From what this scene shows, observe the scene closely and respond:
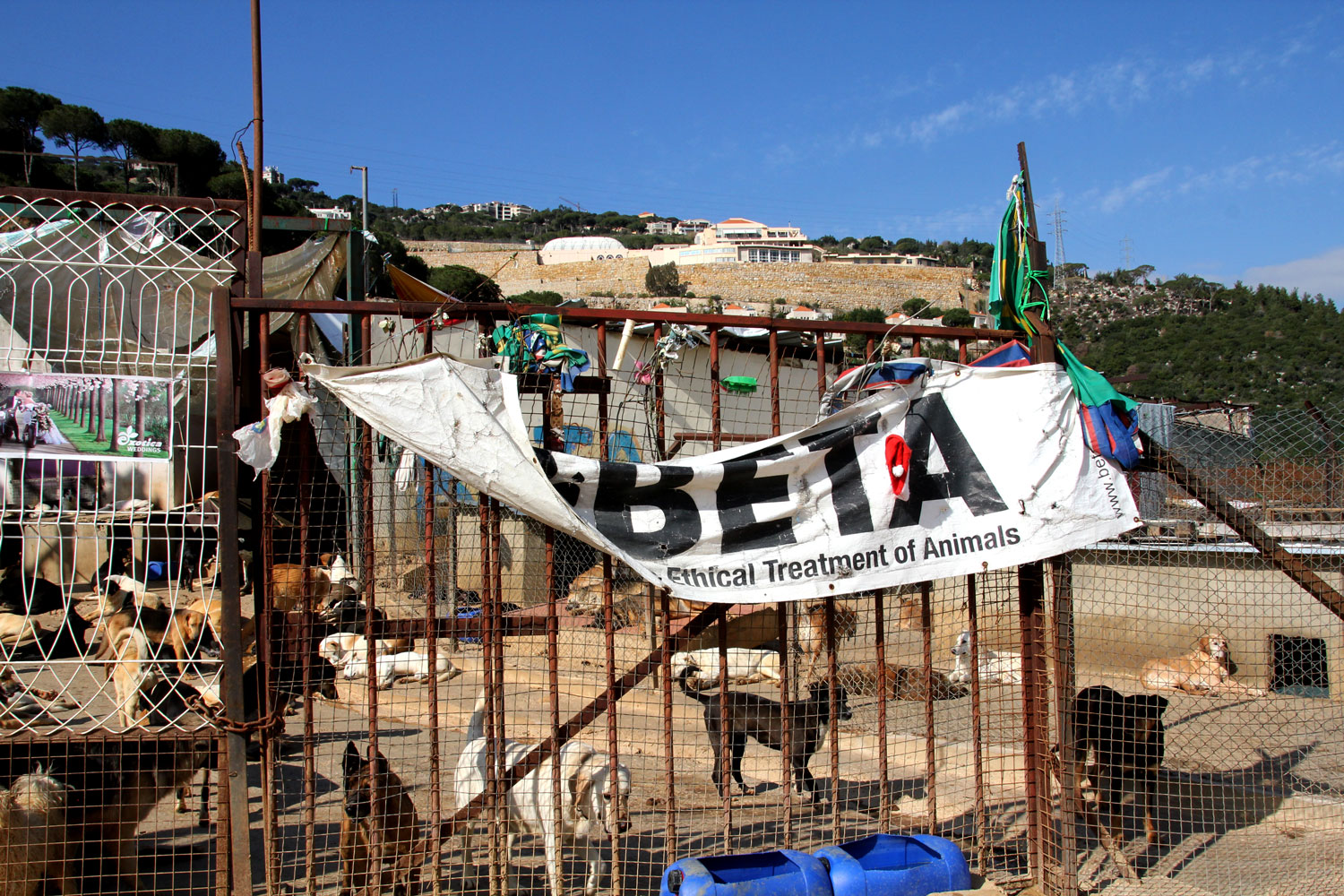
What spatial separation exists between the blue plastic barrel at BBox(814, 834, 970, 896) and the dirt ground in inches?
11.1

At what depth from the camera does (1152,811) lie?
18.4 ft

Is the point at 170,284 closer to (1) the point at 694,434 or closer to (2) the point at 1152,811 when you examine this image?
(1) the point at 694,434

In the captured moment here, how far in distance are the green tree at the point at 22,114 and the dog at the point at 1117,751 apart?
4795 centimetres

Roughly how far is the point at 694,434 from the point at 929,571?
132 cm

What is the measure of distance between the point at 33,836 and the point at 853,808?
4.69 m

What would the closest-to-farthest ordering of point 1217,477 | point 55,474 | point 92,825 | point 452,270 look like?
point 55,474
point 92,825
point 1217,477
point 452,270

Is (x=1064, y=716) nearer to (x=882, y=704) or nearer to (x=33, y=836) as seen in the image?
(x=882, y=704)

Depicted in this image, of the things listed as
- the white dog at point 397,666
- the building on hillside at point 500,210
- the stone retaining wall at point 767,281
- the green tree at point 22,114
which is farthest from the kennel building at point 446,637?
the building on hillside at point 500,210

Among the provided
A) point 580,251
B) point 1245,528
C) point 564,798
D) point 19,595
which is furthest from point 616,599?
point 580,251

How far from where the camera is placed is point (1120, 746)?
18.1 ft

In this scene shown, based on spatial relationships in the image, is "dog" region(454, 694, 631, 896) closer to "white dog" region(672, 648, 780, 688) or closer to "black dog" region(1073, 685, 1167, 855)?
"black dog" region(1073, 685, 1167, 855)

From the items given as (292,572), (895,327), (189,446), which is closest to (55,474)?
(189,446)

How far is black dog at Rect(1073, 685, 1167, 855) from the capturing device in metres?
5.06

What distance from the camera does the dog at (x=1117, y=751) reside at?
16.3 feet
